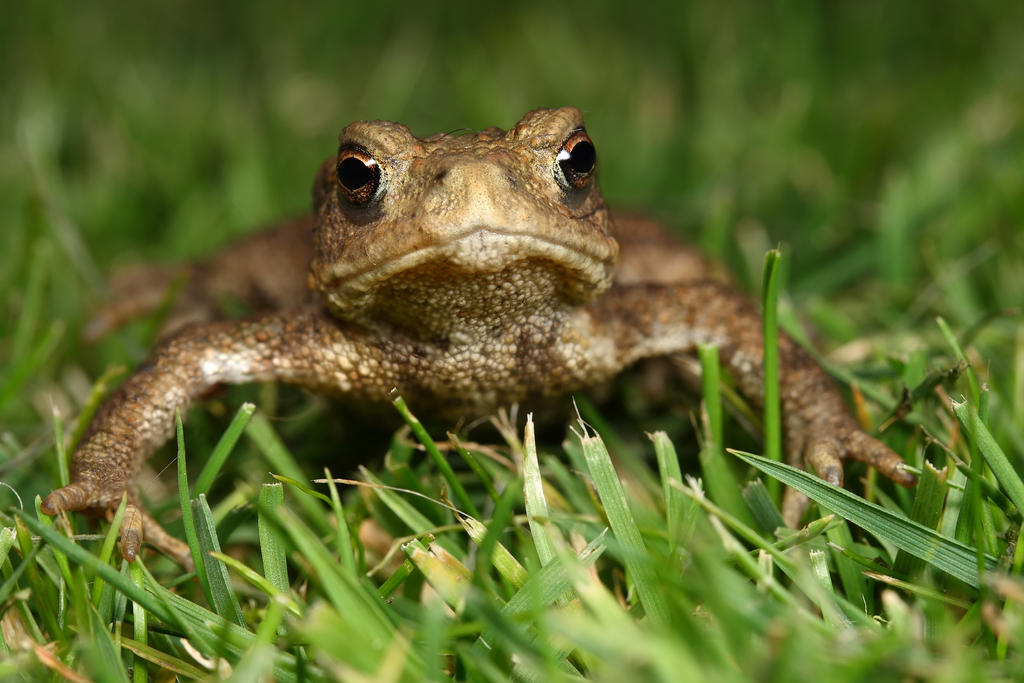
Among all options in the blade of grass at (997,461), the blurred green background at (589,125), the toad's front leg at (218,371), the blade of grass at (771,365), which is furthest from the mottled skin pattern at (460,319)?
the blurred green background at (589,125)

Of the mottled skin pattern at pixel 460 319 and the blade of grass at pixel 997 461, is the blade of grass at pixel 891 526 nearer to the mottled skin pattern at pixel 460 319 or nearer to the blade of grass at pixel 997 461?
the blade of grass at pixel 997 461

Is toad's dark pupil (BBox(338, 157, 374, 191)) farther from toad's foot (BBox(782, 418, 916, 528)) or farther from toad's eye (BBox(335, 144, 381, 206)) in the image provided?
toad's foot (BBox(782, 418, 916, 528))

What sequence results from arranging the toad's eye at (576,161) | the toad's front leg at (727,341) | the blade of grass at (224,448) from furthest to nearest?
the toad's front leg at (727,341), the toad's eye at (576,161), the blade of grass at (224,448)

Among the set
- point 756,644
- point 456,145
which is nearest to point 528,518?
point 756,644

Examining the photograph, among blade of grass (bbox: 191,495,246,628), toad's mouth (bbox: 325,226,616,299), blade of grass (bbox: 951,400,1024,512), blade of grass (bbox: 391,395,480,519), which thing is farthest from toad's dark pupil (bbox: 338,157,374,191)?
blade of grass (bbox: 951,400,1024,512)

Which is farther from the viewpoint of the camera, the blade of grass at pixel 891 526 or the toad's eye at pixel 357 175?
the toad's eye at pixel 357 175

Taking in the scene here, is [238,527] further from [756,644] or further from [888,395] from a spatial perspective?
[888,395]
